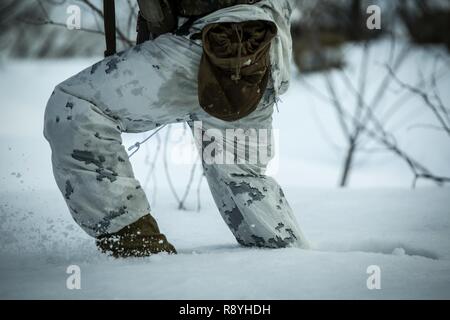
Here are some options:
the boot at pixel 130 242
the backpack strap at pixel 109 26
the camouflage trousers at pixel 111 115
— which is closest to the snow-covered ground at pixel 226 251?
A: the boot at pixel 130 242

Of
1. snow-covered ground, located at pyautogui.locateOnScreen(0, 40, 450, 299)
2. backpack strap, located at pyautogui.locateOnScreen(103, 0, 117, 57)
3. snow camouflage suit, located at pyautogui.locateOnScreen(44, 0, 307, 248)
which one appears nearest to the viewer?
snow-covered ground, located at pyautogui.locateOnScreen(0, 40, 450, 299)

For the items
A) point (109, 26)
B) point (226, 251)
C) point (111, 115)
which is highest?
point (109, 26)

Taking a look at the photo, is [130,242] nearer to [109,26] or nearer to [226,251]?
[226,251]

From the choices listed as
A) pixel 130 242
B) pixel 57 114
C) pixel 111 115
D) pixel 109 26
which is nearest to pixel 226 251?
pixel 130 242

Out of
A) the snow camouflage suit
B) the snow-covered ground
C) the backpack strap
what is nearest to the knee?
the snow camouflage suit

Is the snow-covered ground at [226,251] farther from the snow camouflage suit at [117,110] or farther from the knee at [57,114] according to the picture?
the knee at [57,114]

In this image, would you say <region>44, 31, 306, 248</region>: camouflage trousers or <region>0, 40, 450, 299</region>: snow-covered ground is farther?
<region>44, 31, 306, 248</region>: camouflage trousers

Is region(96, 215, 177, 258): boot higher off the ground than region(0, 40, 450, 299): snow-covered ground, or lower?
higher

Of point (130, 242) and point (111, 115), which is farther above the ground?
point (111, 115)

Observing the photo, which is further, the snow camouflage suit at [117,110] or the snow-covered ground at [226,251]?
the snow camouflage suit at [117,110]

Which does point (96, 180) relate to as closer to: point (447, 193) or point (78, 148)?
point (78, 148)

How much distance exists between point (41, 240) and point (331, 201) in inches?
57.3

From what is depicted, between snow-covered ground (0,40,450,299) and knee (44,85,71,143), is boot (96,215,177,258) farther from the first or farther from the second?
knee (44,85,71,143)

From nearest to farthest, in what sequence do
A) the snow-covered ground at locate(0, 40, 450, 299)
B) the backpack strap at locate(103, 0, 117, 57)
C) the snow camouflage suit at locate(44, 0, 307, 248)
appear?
the snow-covered ground at locate(0, 40, 450, 299), the snow camouflage suit at locate(44, 0, 307, 248), the backpack strap at locate(103, 0, 117, 57)
